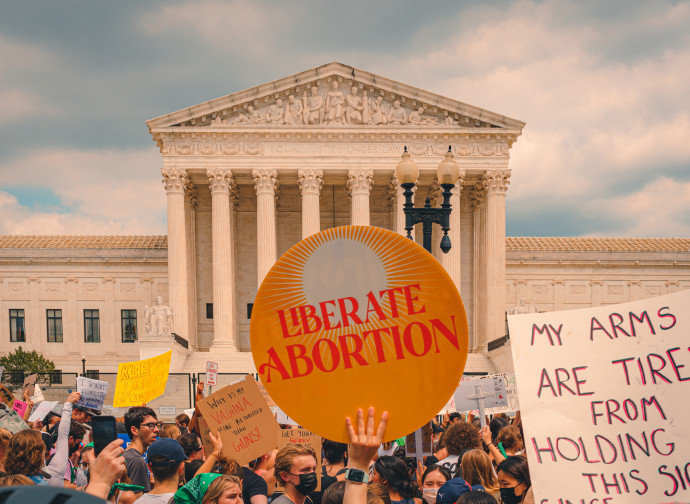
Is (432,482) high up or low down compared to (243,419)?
down

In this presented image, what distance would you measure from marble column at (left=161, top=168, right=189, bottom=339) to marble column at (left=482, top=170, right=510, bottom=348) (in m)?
17.9

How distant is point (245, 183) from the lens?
143 feet

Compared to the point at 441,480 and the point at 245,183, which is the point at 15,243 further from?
the point at 441,480

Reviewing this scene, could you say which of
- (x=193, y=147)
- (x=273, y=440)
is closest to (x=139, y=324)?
(x=193, y=147)

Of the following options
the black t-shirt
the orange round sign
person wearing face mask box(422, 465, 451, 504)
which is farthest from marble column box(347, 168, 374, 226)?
the orange round sign

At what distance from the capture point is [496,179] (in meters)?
40.8

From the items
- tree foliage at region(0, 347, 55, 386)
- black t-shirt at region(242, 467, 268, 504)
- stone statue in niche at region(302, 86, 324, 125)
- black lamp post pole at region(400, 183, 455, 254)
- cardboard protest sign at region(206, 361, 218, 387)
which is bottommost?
tree foliage at region(0, 347, 55, 386)

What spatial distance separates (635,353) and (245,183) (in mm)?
39785

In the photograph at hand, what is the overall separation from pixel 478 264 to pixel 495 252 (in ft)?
10.5

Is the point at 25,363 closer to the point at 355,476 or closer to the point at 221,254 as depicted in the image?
the point at 221,254

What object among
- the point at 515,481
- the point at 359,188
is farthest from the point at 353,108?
the point at 515,481

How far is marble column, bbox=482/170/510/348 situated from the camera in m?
40.9

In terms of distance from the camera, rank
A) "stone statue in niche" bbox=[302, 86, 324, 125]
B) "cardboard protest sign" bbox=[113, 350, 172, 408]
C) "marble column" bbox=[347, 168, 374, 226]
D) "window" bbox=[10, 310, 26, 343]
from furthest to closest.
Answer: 1. "window" bbox=[10, 310, 26, 343]
2. "stone statue in niche" bbox=[302, 86, 324, 125]
3. "marble column" bbox=[347, 168, 374, 226]
4. "cardboard protest sign" bbox=[113, 350, 172, 408]

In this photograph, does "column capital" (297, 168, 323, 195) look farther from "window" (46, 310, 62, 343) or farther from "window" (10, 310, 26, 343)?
"window" (10, 310, 26, 343)
